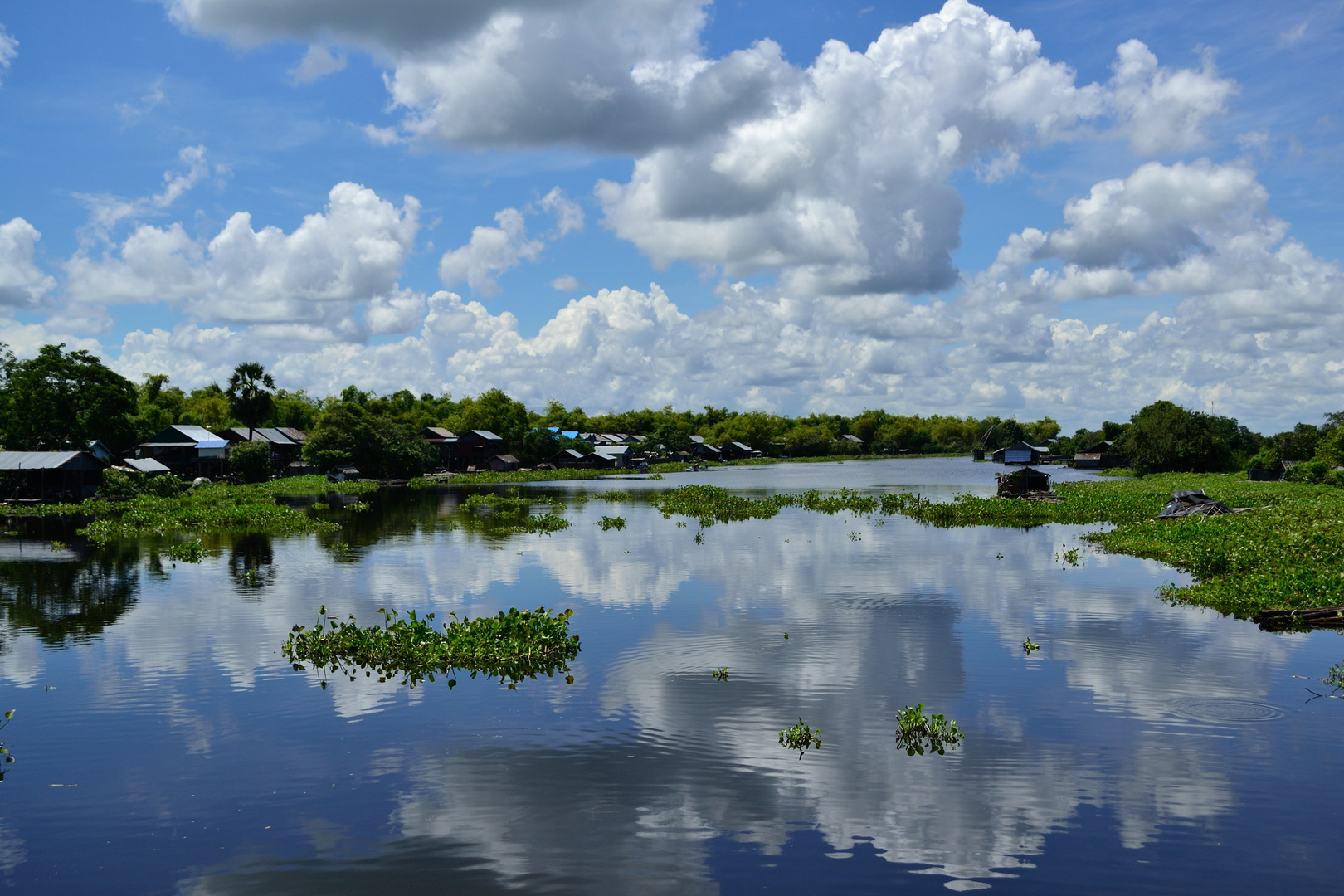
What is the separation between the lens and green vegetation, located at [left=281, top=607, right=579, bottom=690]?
65.6 feet

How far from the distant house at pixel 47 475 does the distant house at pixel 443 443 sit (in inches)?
2266

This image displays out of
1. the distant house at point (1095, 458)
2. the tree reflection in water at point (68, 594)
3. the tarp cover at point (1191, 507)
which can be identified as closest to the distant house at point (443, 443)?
the tree reflection in water at point (68, 594)

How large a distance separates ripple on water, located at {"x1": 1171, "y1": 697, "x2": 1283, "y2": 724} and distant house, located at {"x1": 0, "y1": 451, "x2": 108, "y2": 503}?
7262 cm

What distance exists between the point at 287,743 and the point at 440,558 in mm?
23162

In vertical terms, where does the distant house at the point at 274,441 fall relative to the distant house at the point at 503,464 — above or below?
above

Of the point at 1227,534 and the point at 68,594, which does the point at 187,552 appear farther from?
the point at 1227,534

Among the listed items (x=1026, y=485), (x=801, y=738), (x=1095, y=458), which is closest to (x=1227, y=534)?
(x=801, y=738)

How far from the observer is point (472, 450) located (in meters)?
132

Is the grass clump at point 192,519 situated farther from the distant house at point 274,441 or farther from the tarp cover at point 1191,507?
the tarp cover at point 1191,507

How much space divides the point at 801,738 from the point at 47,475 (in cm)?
7225

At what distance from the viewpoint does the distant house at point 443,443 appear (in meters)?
126

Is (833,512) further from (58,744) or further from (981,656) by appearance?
(58,744)

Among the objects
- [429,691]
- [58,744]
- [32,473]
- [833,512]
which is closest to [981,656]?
[429,691]

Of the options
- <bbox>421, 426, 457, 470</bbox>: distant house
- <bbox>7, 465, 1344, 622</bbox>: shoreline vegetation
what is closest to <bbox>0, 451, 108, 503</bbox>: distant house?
<bbox>7, 465, 1344, 622</bbox>: shoreline vegetation
